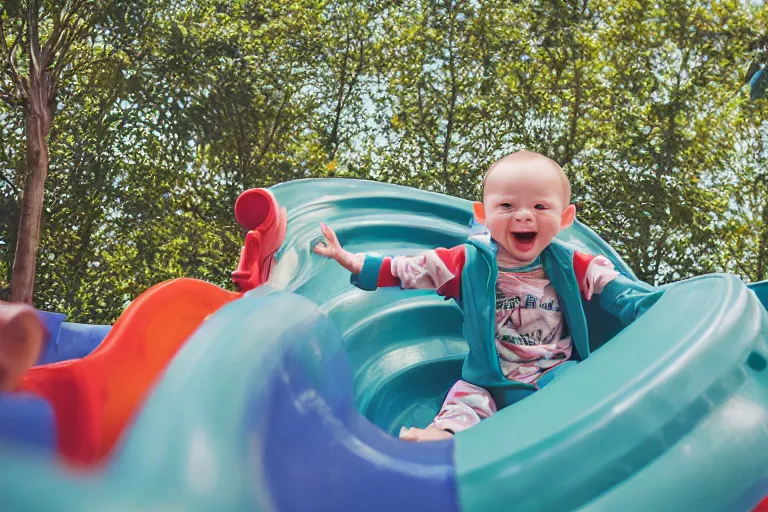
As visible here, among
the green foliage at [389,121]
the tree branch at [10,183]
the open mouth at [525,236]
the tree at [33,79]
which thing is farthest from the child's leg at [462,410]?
the tree branch at [10,183]

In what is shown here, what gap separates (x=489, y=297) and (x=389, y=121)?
7105 mm

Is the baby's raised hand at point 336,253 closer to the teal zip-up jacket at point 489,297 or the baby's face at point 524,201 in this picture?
the teal zip-up jacket at point 489,297

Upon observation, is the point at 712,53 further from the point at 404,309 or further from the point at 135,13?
the point at 404,309

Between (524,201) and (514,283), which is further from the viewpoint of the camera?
(514,283)

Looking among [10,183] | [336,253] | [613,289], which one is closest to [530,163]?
[613,289]

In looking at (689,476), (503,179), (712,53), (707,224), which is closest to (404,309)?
(503,179)

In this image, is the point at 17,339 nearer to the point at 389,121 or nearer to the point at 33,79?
the point at 33,79

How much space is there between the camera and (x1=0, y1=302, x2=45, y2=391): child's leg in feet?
2.44

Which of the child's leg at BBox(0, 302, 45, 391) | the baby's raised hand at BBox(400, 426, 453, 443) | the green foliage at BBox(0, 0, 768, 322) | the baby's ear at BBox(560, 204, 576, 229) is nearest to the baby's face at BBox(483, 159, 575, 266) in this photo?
the baby's ear at BBox(560, 204, 576, 229)

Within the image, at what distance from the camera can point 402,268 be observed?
64.3 inches

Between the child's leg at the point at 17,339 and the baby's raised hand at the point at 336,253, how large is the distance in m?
0.80

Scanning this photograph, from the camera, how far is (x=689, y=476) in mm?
994

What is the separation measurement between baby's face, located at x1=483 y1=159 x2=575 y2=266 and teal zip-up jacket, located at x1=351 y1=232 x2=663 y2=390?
63 mm

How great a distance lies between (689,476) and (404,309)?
143 cm
